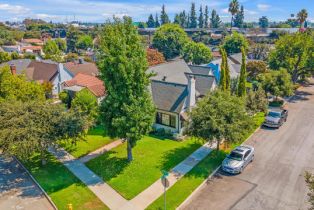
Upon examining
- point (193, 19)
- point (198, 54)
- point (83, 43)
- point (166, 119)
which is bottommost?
point (166, 119)

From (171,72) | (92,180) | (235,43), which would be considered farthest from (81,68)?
(235,43)

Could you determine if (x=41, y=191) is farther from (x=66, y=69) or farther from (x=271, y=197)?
(x=66, y=69)

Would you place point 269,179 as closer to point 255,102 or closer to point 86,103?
point 255,102

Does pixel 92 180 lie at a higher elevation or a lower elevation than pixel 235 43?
lower

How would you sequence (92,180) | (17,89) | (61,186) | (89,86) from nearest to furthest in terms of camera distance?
(61,186), (92,180), (17,89), (89,86)

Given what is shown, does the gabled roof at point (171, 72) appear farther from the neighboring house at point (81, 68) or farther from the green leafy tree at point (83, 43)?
the green leafy tree at point (83, 43)

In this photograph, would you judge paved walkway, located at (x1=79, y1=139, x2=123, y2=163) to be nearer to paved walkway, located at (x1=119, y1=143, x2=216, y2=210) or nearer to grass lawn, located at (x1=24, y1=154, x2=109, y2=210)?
grass lawn, located at (x1=24, y1=154, x2=109, y2=210)

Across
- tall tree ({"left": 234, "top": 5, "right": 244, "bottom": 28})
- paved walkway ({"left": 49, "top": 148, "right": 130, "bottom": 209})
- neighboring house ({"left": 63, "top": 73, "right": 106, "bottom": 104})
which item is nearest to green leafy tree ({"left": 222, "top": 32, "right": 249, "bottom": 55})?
neighboring house ({"left": 63, "top": 73, "right": 106, "bottom": 104})

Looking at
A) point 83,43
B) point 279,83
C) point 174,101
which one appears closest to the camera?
point 174,101
